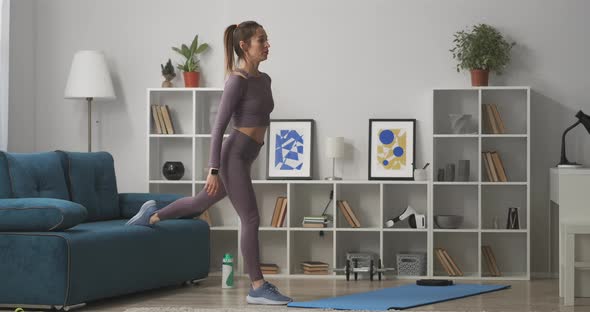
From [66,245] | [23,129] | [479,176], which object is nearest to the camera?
[66,245]

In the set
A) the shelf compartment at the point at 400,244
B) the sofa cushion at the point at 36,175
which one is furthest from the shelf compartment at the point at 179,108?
the shelf compartment at the point at 400,244

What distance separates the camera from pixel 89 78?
7141mm

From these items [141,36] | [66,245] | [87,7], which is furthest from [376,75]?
[66,245]

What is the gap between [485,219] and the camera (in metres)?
7.20

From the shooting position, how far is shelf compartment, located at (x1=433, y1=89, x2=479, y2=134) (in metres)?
7.19

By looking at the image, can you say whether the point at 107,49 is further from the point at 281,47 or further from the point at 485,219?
the point at 485,219

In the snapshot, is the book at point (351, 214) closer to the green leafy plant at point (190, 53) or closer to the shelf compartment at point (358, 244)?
the shelf compartment at point (358, 244)

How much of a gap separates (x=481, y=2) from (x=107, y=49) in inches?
116

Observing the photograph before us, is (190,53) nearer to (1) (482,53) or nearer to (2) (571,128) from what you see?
(1) (482,53)

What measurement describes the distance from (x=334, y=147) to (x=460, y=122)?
95 cm

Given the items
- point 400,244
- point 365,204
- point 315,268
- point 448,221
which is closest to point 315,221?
point 315,268

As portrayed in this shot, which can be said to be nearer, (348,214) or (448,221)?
(448,221)

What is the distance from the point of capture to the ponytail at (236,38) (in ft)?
17.5

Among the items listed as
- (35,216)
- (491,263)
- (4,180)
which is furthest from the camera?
(491,263)
